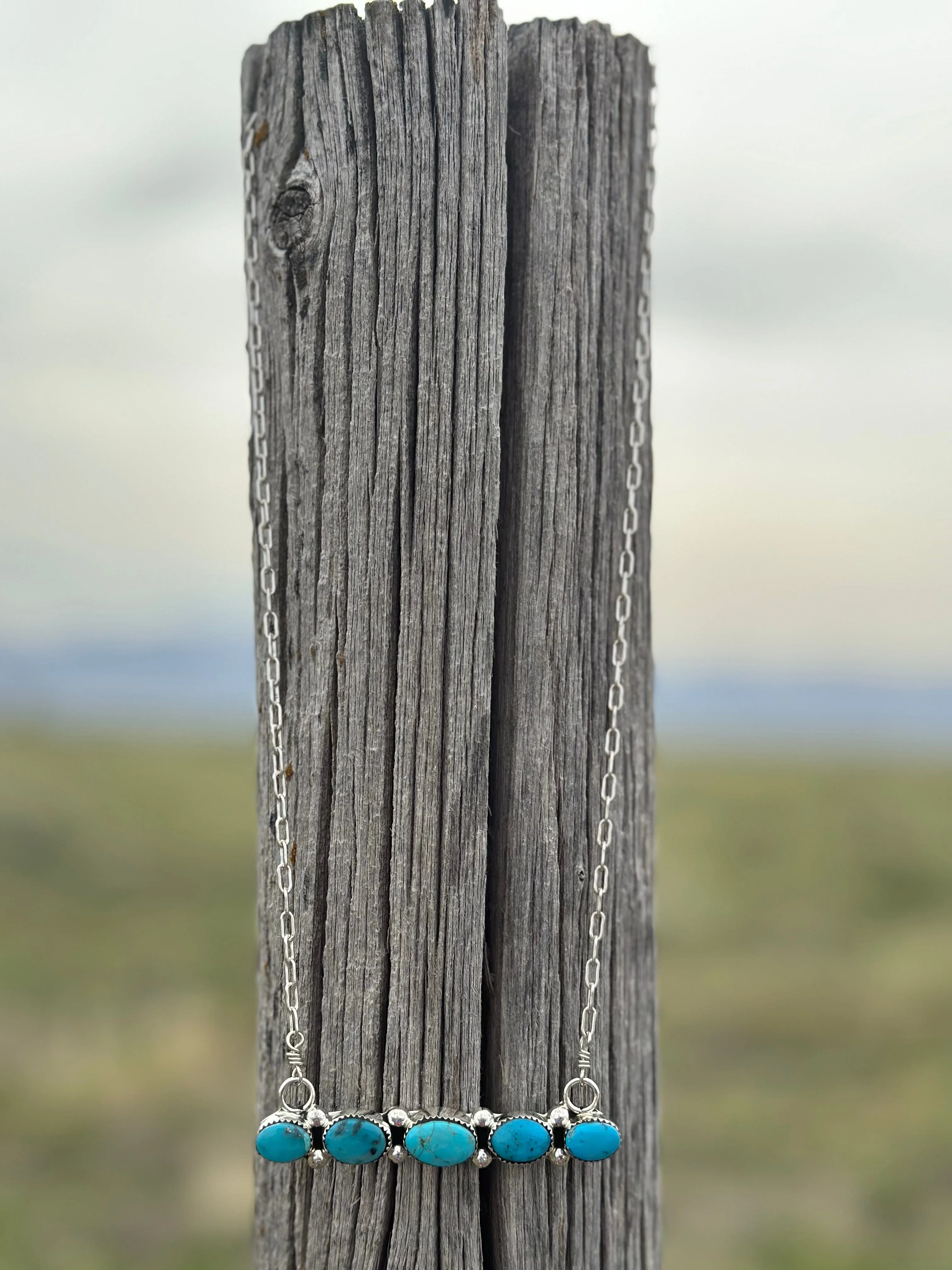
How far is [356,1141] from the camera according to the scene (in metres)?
1.76

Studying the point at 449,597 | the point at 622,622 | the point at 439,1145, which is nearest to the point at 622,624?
the point at 622,622

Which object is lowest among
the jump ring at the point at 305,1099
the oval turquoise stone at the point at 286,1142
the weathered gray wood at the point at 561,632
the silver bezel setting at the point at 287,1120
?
the oval turquoise stone at the point at 286,1142

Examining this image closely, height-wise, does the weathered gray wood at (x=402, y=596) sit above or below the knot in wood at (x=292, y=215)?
below

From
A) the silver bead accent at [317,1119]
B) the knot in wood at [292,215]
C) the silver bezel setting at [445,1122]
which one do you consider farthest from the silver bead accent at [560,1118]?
the knot in wood at [292,215]

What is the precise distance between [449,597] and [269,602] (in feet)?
1.22

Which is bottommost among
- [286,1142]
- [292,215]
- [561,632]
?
[286,1142]

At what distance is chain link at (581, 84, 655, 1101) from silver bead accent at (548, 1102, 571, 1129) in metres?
0.06

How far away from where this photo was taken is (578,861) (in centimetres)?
188

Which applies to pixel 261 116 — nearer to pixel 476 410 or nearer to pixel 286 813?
pixel 476 410

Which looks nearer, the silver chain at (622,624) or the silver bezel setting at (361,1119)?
the silver bezel setting at (361,1119)

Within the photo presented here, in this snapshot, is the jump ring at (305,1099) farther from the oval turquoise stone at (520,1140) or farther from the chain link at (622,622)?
the chain link at (622,622)

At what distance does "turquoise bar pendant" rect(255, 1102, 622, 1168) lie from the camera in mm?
1750

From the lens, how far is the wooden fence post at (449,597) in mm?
1813

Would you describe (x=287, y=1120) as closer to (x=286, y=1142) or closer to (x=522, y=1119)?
(x=286, y=1142)
